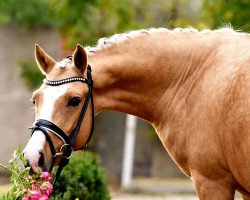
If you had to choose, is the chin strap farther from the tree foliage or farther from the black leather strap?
the tree foliage

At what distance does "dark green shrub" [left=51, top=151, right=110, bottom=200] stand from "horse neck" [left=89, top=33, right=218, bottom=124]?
1.42 m

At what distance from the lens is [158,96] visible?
5.68 m

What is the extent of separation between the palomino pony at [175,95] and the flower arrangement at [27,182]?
67 millimetres

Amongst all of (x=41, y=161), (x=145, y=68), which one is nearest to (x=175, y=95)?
(x=145, y=68)

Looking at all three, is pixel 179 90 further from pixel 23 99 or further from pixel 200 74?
pixel 23 99

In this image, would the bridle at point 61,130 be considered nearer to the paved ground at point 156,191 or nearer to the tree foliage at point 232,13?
the tree foliage at point 232,13

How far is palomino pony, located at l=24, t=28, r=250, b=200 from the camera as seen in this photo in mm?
5086

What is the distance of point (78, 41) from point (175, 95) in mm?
8347

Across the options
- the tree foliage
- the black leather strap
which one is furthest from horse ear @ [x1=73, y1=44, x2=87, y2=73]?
the tree foliage

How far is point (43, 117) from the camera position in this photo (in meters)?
5.08

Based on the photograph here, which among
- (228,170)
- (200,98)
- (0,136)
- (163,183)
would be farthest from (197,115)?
(0,136)

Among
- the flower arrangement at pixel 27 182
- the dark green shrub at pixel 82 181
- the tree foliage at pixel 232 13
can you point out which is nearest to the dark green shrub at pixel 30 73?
the tree foliage at pixel 232 13

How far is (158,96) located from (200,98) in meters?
0.47

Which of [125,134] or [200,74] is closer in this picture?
[200,74]
